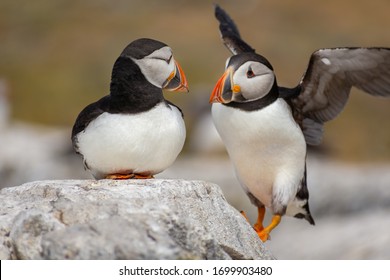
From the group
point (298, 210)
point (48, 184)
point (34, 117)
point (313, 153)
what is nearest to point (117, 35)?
point (34, 117)

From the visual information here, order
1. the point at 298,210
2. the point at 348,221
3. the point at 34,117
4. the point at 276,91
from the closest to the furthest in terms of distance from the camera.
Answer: the point at 276,91
the point at 298,210
the point at 348,221
the point at 34,117

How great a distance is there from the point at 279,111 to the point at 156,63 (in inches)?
87.2

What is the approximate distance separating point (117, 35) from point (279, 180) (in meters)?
30.9

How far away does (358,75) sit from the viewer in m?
9.15

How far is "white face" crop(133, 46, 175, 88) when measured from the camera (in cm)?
679

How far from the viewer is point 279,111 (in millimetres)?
8672

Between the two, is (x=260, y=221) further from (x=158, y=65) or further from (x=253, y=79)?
(x=158, y=65)

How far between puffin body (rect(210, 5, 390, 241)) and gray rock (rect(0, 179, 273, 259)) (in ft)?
5.06

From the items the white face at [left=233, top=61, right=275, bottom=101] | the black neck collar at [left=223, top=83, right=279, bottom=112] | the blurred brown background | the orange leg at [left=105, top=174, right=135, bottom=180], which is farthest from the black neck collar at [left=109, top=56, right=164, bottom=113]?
the blurred brown background

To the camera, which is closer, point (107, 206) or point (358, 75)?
point (107, 206)

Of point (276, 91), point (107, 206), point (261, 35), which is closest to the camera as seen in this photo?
point (107, 206)

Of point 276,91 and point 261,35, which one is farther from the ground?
point 276,91

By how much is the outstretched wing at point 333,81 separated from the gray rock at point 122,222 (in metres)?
2.50
